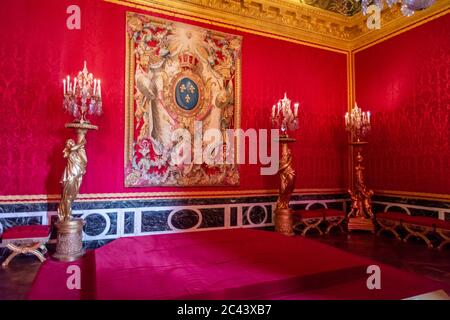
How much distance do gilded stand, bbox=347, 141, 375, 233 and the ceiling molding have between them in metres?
2.35

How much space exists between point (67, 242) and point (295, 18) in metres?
5.59

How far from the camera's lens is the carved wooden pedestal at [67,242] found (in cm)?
373

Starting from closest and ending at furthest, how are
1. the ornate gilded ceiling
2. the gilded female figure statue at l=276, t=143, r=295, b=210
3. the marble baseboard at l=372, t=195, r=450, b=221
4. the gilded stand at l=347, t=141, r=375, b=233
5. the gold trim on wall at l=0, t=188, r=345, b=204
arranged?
the gold trim on wall at l=0, t=188, r=345, b=204 → the marble baseboard at l=372, t=195, r=450, b=221 → the gilded female figure statue at l=276, t=143, r=295, b=210 → the gilded stand at l=347, t=141, r=375, b=233 → the ornate gilded ceiling

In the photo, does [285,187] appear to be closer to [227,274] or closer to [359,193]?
[359,193]

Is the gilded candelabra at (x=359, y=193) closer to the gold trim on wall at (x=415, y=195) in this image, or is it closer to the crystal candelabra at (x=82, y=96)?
the gold trim on wall at (x=415, y=195)

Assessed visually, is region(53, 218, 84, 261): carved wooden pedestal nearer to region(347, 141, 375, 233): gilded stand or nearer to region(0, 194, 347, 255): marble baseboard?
region(0, 194, 347, 255): marble baseboard

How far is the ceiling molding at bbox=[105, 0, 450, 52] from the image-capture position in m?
5.05

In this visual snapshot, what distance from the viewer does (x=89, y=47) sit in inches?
176

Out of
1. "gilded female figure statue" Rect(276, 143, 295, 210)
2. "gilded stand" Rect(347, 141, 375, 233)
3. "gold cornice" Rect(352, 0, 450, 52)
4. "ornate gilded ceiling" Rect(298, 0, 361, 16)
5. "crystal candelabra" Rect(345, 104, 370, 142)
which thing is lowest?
"gilded stand" Rect(347, 141, 375, 233)

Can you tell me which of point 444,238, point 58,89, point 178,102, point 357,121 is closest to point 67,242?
point 58,89

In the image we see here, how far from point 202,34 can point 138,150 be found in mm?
2297

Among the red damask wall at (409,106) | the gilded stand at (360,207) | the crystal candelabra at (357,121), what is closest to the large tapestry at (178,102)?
the crystal candelabra at (357,121)

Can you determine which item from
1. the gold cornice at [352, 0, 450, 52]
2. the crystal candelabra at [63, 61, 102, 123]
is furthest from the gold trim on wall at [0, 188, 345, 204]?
the gold cornice at [352, 0, 450, 52]

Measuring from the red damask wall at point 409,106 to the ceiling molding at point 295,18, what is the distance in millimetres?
230
